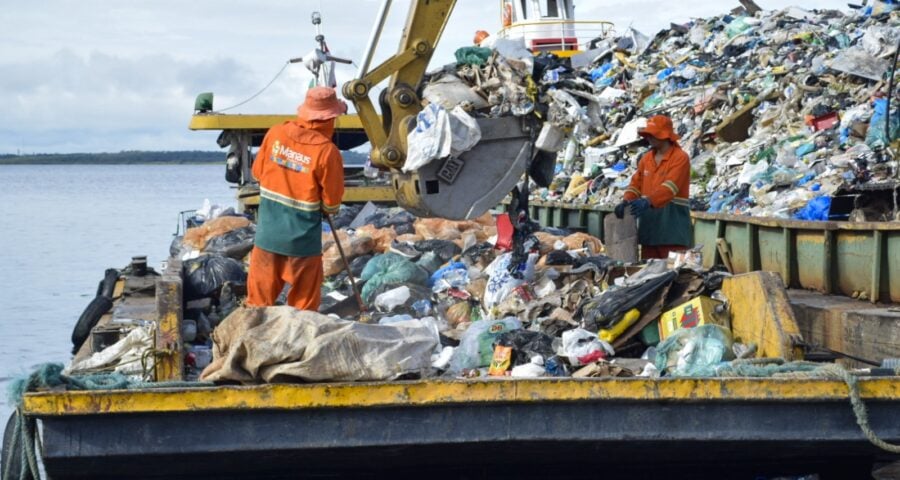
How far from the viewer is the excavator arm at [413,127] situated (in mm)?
6355

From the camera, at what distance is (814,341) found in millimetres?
6500

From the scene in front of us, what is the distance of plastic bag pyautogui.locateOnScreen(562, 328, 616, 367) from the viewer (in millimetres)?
5414

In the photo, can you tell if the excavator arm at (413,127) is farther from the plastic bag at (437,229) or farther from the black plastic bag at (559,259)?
the plastic bag at (437,229)

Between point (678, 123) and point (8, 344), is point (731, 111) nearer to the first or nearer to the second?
point (678, 123)

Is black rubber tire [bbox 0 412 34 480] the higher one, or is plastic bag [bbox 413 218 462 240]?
plastic bag [bbox 413 218 462 240]

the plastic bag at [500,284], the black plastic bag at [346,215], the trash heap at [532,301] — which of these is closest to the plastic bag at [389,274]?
the trash heap at [532,301]

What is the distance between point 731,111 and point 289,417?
40.3ft

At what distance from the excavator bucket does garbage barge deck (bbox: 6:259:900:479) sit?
1900 millimetres

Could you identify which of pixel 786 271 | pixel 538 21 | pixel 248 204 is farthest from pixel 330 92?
pixel 538 21

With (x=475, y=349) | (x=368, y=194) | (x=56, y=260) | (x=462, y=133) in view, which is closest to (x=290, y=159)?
(x=462, y=133)

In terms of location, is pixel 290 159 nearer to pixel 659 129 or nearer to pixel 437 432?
pixel 437 432

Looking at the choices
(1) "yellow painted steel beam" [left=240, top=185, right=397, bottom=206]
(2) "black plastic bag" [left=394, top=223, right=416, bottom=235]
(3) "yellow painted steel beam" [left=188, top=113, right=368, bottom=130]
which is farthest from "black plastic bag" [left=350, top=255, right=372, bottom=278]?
(1) "yellow painted steel beam" [left=240, top=185, right=397, bottom=206]

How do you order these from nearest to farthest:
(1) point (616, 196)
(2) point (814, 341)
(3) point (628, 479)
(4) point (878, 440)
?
1. (4) point (878, 440)
2. (3) point (628, 479)
3. (2) point (814, 341)
4. (1) point (616, 196)

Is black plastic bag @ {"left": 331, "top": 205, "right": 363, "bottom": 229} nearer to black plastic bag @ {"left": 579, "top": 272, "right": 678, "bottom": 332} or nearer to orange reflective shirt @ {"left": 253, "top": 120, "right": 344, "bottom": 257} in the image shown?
orange reflective shirt @ {"left": 253, "top": 120, "right": 344, "bottom": 257}
